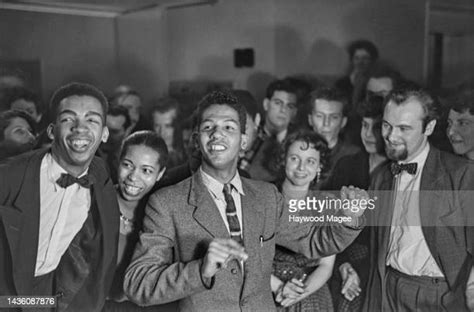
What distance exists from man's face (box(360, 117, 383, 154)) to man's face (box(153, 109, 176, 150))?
617 millimetres

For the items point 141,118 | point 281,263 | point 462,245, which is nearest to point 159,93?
point 141,118

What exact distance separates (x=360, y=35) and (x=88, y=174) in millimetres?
989

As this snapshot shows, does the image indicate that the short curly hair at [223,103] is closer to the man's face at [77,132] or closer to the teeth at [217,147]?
the teeth at [217,147]

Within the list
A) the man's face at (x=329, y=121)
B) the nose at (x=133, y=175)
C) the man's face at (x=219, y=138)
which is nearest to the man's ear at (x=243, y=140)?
the man's face at (x=219, y=138)

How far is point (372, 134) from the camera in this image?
202 cm

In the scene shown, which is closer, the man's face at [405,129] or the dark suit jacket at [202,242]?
the dark suit jacket at [202,242]

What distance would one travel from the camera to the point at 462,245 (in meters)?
2.01

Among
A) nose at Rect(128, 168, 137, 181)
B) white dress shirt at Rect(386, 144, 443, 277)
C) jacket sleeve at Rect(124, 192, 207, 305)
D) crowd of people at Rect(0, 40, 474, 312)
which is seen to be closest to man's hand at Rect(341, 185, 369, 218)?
crowd of people at Rect(0, 40, 474, 312)

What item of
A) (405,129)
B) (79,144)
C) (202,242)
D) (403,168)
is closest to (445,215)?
(403,168)

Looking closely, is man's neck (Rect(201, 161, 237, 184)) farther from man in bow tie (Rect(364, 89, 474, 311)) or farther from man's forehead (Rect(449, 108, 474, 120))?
man's forehead (Rect(449, 108, 474, 120))

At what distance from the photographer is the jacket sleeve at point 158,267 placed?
170 centimetres

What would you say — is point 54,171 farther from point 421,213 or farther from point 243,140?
point 421,213

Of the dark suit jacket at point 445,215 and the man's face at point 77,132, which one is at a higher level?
the man's face at point 77,132

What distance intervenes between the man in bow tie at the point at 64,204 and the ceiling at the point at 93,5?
9.8 inches
